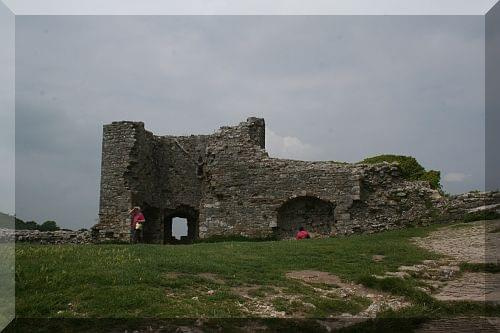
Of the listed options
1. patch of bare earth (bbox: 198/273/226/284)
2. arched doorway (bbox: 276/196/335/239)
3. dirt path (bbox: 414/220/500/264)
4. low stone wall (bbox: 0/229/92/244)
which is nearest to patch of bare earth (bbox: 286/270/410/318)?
patch of bare earth (bbox: 198/273/226/284)

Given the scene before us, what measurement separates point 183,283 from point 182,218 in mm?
19834

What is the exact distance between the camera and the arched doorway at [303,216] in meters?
21.8

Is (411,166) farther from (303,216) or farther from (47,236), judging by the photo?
(47,236)

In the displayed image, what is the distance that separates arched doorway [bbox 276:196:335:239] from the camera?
21.8 meters

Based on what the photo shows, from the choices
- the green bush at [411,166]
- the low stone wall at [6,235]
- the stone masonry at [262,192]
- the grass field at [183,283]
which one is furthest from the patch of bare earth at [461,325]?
the green bush at [411,166]

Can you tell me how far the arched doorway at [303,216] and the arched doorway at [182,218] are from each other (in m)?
6.82

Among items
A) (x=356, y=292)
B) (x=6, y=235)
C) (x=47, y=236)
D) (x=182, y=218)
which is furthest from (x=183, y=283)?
(x=182, y=218)

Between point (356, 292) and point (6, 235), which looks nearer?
point (356, 292)

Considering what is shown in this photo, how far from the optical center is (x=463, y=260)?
1234 centimetres

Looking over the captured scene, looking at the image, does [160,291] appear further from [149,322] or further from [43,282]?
[43,282]

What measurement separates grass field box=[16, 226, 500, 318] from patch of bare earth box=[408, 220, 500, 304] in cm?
51

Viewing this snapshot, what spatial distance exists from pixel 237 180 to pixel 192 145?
579 centimetres

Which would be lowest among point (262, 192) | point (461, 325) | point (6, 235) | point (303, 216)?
point (461, 325)

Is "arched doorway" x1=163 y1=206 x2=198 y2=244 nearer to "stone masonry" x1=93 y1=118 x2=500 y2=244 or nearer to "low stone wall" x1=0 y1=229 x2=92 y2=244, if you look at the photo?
"stone masonry" x1=93 y1=118 x2=500 y2=244
